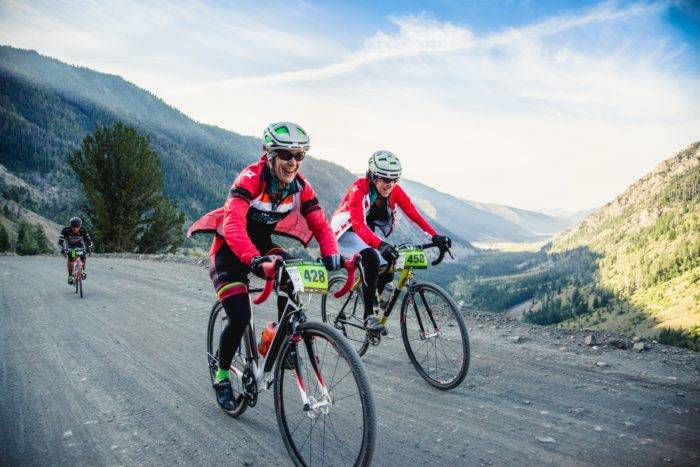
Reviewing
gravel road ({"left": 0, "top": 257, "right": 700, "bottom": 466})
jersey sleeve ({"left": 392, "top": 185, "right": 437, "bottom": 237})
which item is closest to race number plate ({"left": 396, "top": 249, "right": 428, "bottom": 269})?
jersey sleeve ({"left": 392, "top": 185, "right": 437, "bottom": 237})

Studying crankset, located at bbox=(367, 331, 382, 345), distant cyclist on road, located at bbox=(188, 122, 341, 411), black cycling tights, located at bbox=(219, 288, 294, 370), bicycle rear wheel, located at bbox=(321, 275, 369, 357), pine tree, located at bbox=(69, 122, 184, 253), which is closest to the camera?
distant cyclist on road, located at bbox=(188, 122, 341, 411)

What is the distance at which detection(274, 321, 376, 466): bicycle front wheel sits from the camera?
123 inches

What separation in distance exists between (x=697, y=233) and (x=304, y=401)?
20360 cm

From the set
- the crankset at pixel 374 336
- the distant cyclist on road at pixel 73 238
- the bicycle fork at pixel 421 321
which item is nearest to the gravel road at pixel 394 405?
the crankset at pixel 374 336

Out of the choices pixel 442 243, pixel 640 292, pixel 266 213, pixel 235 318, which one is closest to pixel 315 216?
pixel 266 213

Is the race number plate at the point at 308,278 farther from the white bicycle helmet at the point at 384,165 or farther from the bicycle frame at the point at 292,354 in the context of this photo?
the white bicycle helmet at the point at 384,165

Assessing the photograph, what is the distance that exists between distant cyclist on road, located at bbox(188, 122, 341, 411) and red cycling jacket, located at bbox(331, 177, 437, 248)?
1.49m

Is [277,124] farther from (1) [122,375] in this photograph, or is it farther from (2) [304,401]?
(1) [122,375]

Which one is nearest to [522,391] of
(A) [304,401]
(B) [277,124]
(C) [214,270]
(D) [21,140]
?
(A) [304,401]

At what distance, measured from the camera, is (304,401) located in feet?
11.7

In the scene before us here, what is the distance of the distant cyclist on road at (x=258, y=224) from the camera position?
400 cm

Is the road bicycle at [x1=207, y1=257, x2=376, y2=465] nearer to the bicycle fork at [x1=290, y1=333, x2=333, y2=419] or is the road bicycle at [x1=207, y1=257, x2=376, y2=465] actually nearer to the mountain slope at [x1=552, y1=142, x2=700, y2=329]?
the bicycle fork at [x1=290, y1=333, x2=333, y2=419]

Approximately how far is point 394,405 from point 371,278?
1.71m

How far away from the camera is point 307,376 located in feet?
11.7
